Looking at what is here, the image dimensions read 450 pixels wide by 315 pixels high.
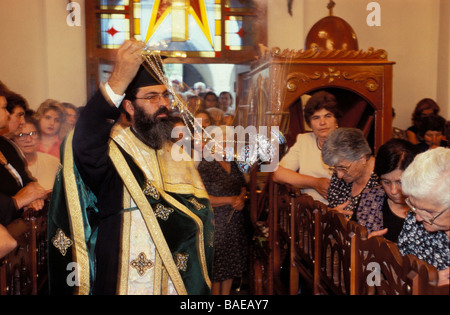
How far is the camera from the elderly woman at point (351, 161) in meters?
2.54

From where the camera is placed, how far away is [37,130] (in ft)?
11.3

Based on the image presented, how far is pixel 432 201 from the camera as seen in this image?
152cm

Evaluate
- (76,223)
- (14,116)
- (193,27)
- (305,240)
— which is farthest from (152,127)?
(193,27)

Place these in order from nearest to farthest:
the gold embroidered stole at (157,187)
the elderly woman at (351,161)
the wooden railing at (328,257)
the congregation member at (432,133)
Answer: the wooden railing at (328,257), the gold embroidered stole at (157,187), the elderly woman at (351,161), the congregation member at (432,133)

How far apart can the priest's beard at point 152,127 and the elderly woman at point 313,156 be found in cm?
143

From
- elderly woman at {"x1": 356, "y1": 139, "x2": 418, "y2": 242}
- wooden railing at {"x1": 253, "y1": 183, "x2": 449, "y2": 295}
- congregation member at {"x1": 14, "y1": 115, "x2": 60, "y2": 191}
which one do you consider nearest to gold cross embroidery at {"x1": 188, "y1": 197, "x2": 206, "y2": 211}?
wooden railing at {"x1": 253, "y1": 183, "x2": 449, "y2": 295}

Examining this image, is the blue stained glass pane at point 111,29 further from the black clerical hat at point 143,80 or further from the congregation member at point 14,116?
the black clerical hat at point 143,80

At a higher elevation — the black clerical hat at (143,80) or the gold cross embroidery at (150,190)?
the black clerical hat at (143,80)

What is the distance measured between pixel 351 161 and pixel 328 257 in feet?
1.68

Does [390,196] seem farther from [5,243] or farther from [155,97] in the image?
[5,243]

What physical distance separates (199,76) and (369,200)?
4551 millimetres

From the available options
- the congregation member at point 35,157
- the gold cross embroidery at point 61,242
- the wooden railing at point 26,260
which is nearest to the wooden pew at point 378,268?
the gold cross embroidery at point 61,242

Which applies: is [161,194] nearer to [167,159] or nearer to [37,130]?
[167,159]
